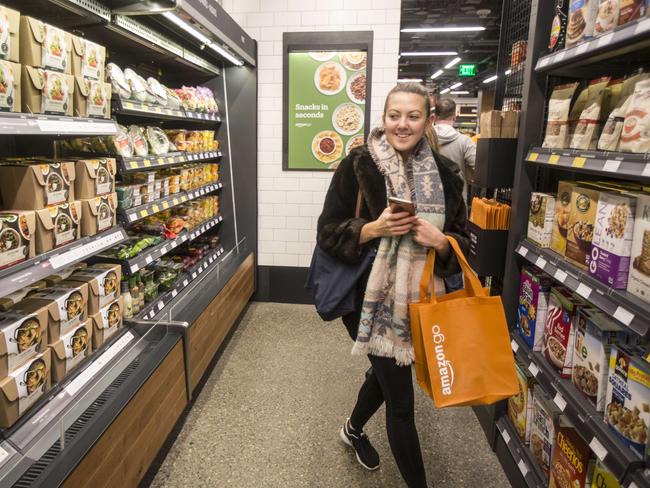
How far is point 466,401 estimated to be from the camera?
160cm

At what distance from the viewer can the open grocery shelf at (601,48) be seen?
145 centimetres

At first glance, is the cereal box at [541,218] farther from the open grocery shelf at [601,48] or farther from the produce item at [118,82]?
the produce item at [118,82]

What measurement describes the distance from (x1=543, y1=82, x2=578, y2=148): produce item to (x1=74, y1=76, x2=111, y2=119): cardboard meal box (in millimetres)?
2014

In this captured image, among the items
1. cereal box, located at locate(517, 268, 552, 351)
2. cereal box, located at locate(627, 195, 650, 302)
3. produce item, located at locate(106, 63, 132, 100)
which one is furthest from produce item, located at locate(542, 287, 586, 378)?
produce item, located at locate(106, 63, 132, 100)

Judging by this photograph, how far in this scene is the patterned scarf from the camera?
68.8 inches

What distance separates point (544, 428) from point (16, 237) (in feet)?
7.61

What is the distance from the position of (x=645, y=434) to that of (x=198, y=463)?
2.00m

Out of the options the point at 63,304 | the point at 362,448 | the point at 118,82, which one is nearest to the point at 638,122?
the point at 362,448

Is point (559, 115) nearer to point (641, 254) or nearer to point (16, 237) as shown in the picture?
point (641, 254)

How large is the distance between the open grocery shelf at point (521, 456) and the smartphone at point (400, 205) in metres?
1.45

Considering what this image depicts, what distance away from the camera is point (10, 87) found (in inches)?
59.8

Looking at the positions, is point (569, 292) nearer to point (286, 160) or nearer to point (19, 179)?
point (19, 179)

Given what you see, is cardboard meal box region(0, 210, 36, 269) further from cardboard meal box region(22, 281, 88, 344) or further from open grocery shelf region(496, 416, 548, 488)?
open grocery shelf region(496, 416, 548, 488)

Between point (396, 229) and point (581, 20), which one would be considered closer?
point (396, 229)
